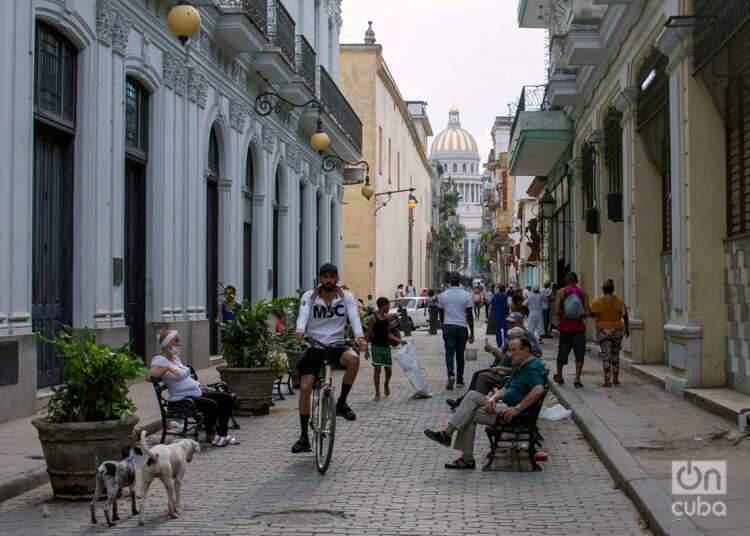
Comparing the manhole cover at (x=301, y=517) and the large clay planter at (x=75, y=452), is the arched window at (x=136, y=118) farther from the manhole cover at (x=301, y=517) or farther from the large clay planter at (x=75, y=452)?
the manhole cover at (x=301, y=517)

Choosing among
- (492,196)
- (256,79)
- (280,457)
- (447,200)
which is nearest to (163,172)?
(256,79)

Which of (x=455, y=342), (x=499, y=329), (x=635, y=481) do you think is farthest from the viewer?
(x=499, y=329)

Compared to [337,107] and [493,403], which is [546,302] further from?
[493,403]

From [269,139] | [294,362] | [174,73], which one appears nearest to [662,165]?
[294,362]

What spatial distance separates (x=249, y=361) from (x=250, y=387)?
342 mm

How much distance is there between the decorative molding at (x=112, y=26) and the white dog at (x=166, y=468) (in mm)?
7647

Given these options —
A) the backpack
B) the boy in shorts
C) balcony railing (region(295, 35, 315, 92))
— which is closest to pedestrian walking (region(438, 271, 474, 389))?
the boy in shorts

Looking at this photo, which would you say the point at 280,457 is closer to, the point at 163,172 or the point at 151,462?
the point at 151,462

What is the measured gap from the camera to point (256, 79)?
20141mm

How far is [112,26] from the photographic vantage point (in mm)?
12727

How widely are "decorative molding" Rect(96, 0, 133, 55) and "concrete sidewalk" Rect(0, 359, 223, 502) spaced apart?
4.87 meters

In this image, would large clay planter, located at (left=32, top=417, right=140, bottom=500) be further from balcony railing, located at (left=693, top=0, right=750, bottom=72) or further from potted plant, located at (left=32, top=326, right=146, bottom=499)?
balcony railing, located at (left=693, top=0, right=750, bottom=72)

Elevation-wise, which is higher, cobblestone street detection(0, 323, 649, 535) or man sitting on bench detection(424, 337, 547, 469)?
man sitting on bench detection(424, 337, 547, 469)

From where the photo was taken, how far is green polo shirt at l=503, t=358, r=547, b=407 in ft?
25.9
